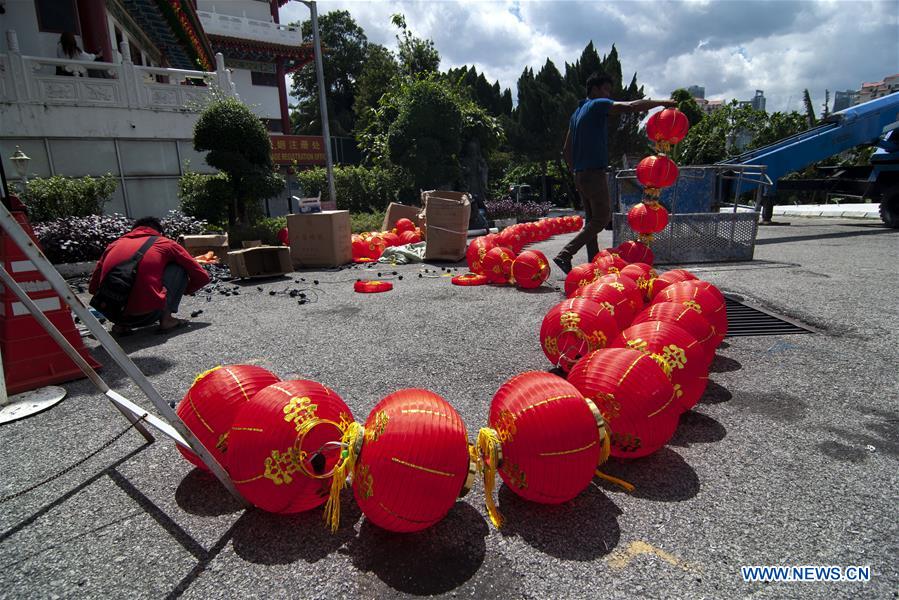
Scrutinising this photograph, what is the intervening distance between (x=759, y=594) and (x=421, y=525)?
1.34 meters

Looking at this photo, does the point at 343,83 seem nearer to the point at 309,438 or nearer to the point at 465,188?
the point at 465,188

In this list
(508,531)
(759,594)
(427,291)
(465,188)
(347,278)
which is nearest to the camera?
(759,594)

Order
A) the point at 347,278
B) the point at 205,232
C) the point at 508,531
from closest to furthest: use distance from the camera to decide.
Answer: the point at 508,531 → the point at 347,278 → the point at 205,232

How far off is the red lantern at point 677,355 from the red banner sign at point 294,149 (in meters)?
22.6

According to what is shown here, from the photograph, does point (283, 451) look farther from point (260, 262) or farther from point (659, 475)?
point (260, 262)

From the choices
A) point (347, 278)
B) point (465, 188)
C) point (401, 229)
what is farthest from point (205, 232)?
point (465, 188)

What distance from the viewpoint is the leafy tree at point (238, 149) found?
11117mm

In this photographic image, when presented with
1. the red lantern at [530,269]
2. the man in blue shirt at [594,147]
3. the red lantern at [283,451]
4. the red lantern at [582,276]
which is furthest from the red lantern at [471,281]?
the red lantern at [283,451]

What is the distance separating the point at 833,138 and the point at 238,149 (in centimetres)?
1445

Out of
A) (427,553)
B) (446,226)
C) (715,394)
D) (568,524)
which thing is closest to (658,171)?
(715,394)

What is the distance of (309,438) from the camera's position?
7.32 feet

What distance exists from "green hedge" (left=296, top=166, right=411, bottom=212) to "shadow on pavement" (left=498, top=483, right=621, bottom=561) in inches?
719

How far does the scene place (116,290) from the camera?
16.2 feet

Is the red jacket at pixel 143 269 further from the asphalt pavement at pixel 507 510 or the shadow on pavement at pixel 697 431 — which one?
the shadow on pavement at pixel 697 431
